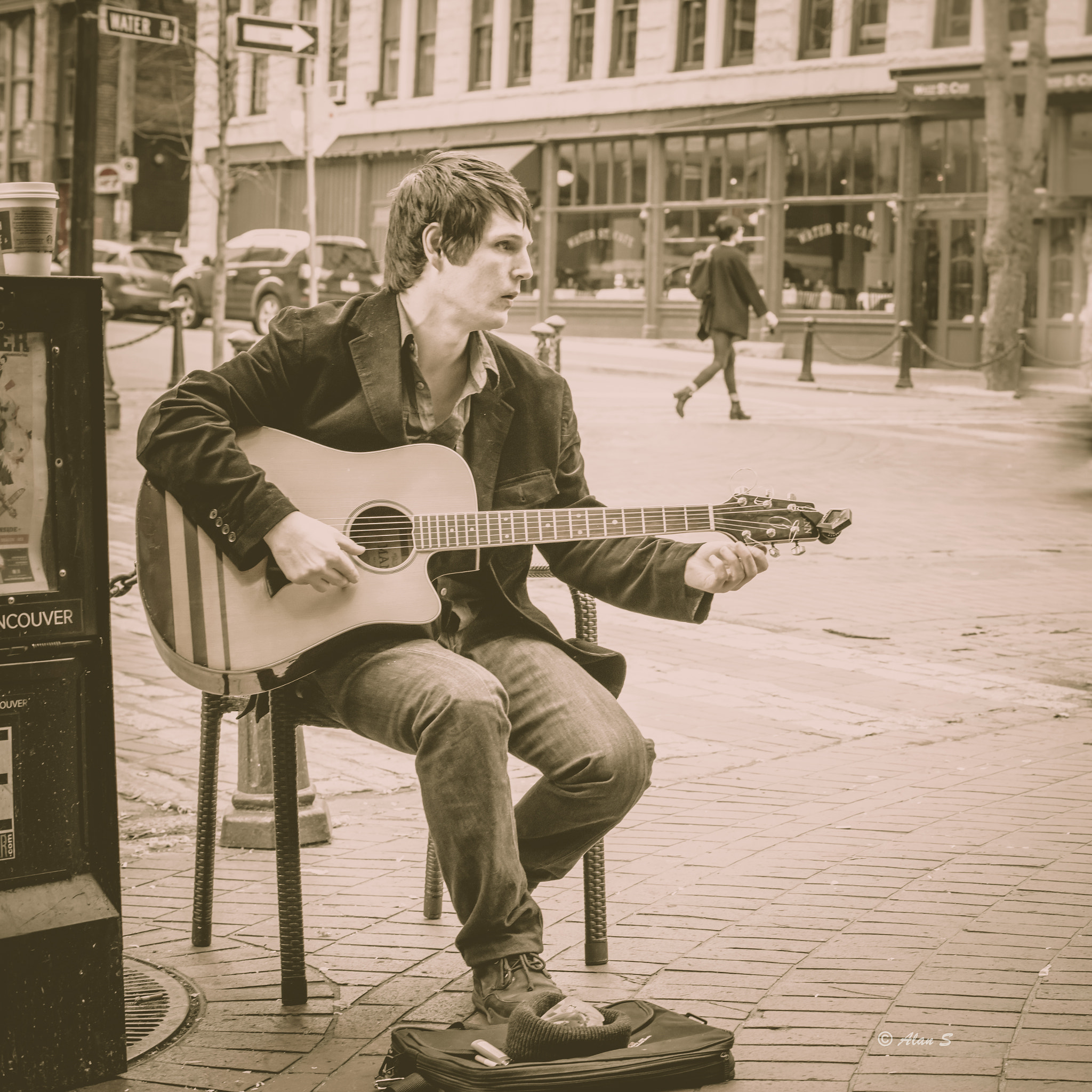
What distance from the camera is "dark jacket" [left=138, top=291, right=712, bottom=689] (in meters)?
2.99

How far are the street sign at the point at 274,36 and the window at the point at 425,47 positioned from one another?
2122 cm

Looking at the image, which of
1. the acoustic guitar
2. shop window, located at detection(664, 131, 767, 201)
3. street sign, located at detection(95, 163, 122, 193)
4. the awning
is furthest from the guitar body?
the awning

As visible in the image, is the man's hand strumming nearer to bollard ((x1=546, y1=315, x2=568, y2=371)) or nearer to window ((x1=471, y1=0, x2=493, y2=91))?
bollard ((x1=546, y1=315, x2=568, y2=371))

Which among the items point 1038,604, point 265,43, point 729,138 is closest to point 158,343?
point 729,138

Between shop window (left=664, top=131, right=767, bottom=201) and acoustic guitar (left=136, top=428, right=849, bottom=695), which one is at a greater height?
shop window (left=664, top=131, right=767, bottom=201)

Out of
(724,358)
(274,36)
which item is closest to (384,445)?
(274,36)

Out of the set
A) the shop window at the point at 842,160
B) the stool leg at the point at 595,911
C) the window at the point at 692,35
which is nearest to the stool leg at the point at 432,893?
the stool leg at the point at 595,911

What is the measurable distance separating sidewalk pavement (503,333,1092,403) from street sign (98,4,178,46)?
10.7m

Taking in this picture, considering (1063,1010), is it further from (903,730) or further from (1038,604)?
(1038,604)

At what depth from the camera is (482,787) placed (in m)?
2.77

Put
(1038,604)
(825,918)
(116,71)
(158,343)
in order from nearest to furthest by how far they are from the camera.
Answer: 1. (825,918)
2. (1038,604)
3. (158,343)
4. (116,71)

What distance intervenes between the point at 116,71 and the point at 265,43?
102 feet

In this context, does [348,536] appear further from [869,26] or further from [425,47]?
[425,47]

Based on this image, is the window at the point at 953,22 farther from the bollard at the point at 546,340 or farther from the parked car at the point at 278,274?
the bollard at the point at 546,340
